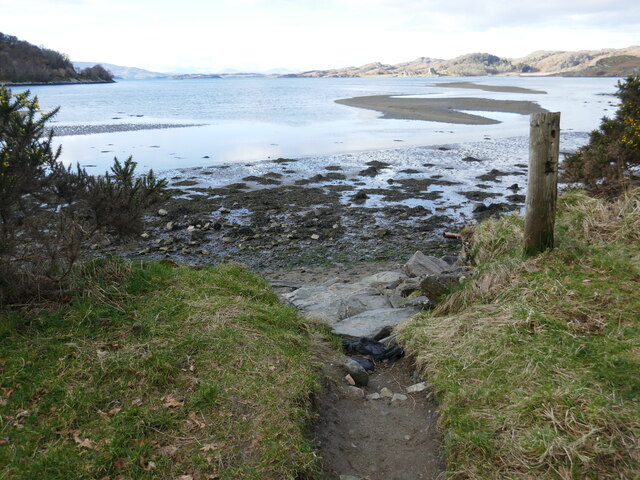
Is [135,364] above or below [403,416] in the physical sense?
above

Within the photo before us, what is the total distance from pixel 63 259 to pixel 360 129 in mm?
28455

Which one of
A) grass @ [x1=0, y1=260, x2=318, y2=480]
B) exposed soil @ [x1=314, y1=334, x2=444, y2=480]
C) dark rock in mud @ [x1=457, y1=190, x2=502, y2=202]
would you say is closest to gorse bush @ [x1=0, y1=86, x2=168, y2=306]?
grass @ [x1=0, y1=260, x2=318, y2=480]

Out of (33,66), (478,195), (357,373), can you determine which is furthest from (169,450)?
(33,66)

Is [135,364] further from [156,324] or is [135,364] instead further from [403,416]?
[403,416]

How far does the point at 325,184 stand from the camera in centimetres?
1795

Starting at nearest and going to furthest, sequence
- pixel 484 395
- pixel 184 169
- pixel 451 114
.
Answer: pixel 484 395 → pixel 184 169 → pixel 451 114

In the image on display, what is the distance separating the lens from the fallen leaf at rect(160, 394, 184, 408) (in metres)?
4.21

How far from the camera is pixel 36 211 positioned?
17.9 feet

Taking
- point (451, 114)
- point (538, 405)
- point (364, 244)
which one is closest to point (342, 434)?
point (538, 405)

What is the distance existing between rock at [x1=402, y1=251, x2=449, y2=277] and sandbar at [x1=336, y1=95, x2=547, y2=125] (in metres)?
26.4

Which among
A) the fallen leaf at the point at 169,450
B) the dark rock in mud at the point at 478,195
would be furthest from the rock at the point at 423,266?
the dark rock in mud at the point at 478,195

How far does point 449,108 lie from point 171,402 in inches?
1641

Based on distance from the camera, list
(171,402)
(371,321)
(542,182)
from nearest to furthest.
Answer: (171,402), (542,182), (371,321)

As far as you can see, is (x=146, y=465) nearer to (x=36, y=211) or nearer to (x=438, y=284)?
(x=36, y=211)
